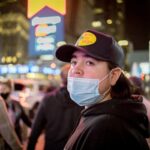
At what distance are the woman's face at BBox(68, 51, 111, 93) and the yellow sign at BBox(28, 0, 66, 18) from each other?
4.34 ft

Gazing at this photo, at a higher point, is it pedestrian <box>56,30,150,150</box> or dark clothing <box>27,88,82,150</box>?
pedestrian <box>56,30,150,150</box>

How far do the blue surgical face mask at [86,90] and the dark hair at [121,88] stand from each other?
0.05 metres

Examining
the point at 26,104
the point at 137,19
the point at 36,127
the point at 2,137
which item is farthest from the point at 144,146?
the point at 26,104

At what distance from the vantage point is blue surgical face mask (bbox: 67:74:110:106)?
1834 millimetres

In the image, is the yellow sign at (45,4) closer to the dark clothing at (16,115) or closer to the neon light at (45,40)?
the neon light at (45,40)

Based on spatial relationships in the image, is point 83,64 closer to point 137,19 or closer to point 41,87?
point 137,19

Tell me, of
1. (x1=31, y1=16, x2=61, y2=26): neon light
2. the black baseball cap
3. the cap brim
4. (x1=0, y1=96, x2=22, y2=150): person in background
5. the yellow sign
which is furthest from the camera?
(x1=31, y1=16, x2=61, y2=26): neon light

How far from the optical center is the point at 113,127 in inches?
63.8

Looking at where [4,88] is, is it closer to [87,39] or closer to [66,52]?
[66,52]

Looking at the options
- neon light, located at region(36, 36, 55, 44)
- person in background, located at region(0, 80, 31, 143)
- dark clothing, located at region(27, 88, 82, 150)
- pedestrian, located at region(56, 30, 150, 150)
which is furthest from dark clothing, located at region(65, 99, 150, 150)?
person in background, located at region(0, 80, 31, 143)

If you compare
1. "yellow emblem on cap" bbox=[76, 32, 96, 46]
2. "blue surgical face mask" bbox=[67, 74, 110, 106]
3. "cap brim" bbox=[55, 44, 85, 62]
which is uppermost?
"yellow emblem on cap" bbox=[76, 32, 96, 46]

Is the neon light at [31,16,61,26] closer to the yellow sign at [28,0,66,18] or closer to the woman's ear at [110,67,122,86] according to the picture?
the yellow sign at [28,0,66,18]

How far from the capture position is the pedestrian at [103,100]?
1626mm

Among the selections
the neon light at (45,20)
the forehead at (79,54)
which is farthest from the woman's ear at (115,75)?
the neon light at (45,20)
